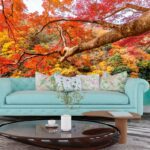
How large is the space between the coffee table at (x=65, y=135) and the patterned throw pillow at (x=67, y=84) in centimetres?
151

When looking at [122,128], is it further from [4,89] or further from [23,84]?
[23,84]

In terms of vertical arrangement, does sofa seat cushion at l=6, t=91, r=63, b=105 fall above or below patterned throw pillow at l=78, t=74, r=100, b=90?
below

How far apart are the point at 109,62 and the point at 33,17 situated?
161cm

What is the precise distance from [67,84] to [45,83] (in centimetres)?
35

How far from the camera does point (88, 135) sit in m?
2.66

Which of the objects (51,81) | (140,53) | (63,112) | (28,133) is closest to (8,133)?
(28,133)

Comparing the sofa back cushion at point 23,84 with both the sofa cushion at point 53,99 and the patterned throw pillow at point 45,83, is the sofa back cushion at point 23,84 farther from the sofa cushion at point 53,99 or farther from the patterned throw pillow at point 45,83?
the sofa cushion at point 53,99

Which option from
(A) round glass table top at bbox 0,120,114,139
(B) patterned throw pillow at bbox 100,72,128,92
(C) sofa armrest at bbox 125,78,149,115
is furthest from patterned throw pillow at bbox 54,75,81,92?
(A) round glass table top at bbox 0,120,114,139

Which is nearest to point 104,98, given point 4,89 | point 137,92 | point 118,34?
point 137,92

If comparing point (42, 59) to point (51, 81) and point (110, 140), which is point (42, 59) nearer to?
point (51, 81)

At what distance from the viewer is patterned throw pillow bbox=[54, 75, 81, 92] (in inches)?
180

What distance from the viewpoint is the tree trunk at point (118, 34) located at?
4898 millimetres

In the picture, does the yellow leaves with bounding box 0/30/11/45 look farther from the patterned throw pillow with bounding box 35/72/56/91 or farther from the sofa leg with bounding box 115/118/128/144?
the sofa leg with bounding box 115/118/128/144

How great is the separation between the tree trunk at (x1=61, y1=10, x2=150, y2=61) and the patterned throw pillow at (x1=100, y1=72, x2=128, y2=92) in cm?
81
